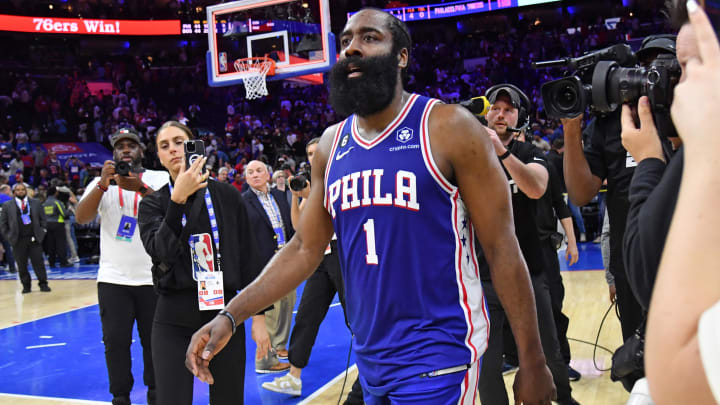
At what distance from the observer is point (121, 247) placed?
192 inches

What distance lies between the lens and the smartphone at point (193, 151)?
3.58 metres

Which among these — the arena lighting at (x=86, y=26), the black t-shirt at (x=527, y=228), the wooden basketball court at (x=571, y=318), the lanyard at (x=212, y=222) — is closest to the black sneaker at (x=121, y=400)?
the wooden basketball court at (x=571, y=318)

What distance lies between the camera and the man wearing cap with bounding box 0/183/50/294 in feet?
39.1

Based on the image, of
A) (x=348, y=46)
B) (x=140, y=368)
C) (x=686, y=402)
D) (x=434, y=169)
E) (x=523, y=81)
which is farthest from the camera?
(x=523, y=81)

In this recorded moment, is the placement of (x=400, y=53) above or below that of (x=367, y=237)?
above

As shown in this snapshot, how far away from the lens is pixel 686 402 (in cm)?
97

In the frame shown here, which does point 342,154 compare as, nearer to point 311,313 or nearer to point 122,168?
point 122,168

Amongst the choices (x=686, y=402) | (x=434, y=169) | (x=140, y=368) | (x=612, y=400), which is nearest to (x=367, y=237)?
(x=434, y=169)

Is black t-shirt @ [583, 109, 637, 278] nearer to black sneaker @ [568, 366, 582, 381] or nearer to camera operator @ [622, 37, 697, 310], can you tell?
black sneaker @ [568, 366, 582, 381]

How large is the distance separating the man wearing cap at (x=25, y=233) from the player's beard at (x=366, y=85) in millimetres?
11026

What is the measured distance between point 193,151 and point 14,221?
10060mm

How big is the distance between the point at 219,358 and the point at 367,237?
5.19 ft

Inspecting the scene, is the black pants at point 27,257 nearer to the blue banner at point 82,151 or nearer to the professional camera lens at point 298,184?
the professional camera lens at point 298,184

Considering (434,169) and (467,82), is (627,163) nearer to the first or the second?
(434,169)
